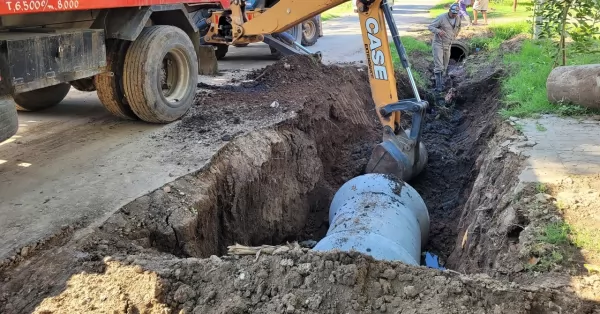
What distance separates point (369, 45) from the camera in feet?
24.7

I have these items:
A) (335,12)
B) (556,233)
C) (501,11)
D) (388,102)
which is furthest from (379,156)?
(335,12)

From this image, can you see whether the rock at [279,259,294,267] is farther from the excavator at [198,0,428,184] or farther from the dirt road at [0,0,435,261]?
the excavator at [198,0,428,184]

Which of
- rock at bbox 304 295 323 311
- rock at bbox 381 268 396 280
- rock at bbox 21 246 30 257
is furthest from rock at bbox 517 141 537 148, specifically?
rock at bbox 21 246 30 257

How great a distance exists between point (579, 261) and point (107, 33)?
5388 mm

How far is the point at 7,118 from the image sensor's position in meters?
4.75

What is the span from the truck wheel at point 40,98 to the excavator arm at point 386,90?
11.4 feet

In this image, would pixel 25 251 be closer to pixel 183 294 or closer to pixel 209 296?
pixel 183 294

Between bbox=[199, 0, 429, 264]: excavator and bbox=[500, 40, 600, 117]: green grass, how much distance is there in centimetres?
168

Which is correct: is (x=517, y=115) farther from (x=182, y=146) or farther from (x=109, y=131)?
(x=109, y=131)

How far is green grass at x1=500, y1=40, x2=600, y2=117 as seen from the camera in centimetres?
802

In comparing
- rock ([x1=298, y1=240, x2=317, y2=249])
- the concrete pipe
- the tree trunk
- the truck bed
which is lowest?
rock ([x1=298, y1=240, x2=317, y2=249])

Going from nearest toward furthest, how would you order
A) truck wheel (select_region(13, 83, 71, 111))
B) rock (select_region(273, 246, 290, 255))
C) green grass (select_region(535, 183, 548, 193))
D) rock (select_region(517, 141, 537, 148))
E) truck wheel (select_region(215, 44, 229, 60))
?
1. rock (select_region(273, 246, 290, 255))
2. green grass (select_region(535, 183, 548, 193))
3. rock (select_region(517, 141, 537, 148))
4. truck wheel (select_region(13, 83, 71, 111))
5. truck wheel (select_region(215, 44, 229, 60))

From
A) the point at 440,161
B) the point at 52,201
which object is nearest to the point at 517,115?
the point at 440,161

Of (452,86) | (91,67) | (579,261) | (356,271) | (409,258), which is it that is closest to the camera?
(356,271)
